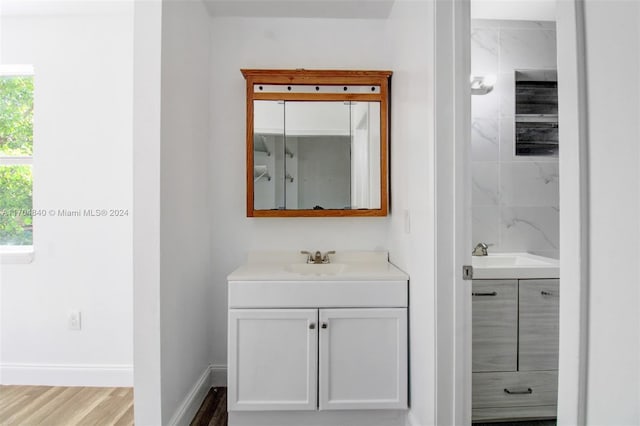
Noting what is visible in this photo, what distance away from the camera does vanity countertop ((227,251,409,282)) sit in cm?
182

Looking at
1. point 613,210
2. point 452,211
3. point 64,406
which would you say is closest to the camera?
point 613,210

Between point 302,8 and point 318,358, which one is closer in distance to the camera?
point 318,358

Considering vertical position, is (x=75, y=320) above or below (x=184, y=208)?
below

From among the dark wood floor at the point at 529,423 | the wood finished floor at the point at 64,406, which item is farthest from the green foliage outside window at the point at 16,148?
the dark wood floor at the point at 529,423

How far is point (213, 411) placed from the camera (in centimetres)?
201

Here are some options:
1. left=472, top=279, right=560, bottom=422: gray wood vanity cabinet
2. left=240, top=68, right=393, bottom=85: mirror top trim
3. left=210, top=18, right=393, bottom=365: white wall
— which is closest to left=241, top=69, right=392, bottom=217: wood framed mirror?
left=240, top=68, right=393, bottom=85: mirror top trim

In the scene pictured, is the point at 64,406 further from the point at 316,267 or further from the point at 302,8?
the point at 302,8

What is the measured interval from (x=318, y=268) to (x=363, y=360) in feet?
2.07

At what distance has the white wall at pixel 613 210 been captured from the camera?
58 cm

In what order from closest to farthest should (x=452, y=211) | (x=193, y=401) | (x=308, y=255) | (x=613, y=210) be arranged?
(x=613, y=210) < (x=452, y=211) < (x=193, y=401) < (x=308, y=255)

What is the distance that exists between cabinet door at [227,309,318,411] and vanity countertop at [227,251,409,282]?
18 cm

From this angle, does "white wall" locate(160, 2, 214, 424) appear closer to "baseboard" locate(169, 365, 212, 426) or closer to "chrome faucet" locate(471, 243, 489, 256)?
"baseboard" locate(169, 365, 212, 426)

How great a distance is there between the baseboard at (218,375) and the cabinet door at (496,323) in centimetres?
157

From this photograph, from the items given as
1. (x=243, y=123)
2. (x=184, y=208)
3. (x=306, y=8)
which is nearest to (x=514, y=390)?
(x=184, y=208)
